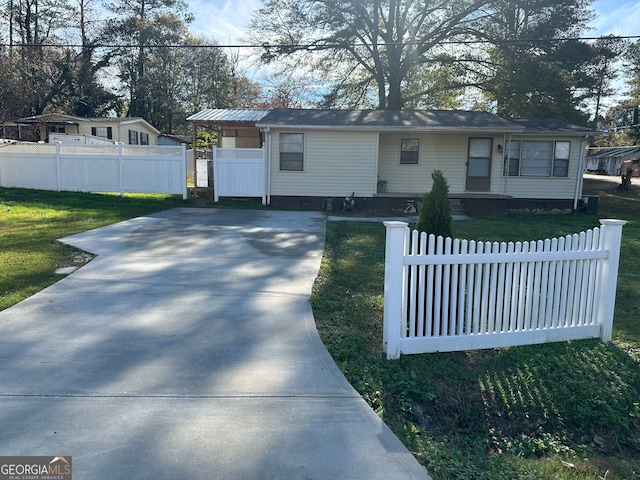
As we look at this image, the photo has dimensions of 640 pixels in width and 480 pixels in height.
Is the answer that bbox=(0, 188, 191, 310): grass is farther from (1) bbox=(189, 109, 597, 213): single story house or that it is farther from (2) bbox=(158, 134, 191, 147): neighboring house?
(2) bbox=(158, 134, 191, 147): neighboring house

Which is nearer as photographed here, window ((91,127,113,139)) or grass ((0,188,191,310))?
grass ((0,188,191,310))

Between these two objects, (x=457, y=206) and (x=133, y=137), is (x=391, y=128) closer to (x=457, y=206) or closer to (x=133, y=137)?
(x=457, y=206)

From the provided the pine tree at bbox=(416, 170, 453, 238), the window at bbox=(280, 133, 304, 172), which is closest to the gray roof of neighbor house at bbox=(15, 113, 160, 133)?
the window at bbox=(280, 133, 304, 172)

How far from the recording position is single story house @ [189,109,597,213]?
15750 mm

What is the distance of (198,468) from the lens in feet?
8.57

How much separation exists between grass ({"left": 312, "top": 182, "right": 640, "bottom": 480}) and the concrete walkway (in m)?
0.24

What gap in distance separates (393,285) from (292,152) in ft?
40.7

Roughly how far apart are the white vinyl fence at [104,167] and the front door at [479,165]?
9545mm

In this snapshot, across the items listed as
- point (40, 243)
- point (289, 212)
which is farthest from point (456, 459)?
point (289, 212)

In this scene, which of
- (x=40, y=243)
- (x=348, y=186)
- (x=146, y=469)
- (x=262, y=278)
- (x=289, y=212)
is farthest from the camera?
(x=348, y=186)

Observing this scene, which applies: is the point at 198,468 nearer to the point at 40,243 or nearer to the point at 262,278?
the point at 262,278

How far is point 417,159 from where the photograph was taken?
1666 cm

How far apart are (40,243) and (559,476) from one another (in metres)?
8.11

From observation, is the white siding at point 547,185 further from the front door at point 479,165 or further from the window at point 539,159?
the front door at point 479,165
